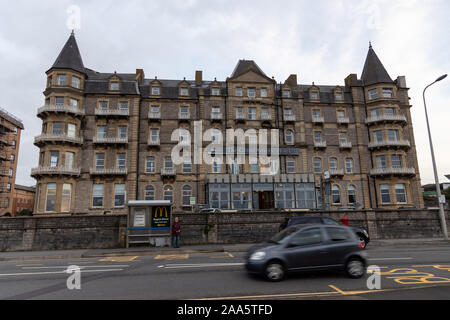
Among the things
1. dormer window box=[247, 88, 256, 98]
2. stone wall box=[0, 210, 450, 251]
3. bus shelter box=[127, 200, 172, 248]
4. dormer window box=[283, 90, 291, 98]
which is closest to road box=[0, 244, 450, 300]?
bus shelter box=[127, 200, 172, 248]

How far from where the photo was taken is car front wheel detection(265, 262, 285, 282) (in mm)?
7602

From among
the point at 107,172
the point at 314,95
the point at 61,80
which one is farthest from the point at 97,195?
the point at 314,95

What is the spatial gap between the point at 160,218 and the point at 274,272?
476 inches

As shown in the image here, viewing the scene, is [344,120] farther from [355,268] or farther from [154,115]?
[355,268]

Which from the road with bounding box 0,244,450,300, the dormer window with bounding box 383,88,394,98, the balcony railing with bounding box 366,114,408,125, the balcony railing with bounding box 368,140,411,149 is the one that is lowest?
the road with bounding box 0,244,450,300

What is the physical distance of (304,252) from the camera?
25.7 feet

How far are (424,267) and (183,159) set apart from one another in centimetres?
2628

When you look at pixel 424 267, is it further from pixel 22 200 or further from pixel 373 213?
pixel 22 200

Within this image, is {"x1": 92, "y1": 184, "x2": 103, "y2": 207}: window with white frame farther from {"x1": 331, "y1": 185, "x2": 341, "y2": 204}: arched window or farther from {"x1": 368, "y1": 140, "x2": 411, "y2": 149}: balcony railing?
{"x1": 368, "y1": 140, "x2": 411, "y2": 149}: balcony railing

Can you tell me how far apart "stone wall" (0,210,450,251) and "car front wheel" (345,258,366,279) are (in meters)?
11.8

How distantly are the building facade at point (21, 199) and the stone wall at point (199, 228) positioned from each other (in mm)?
50491

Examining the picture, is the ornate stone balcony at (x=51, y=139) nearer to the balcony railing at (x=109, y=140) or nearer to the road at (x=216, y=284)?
the balcony railing at (x=109, y=140)

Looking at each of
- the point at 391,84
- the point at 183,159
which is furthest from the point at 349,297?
the point at 391,84
